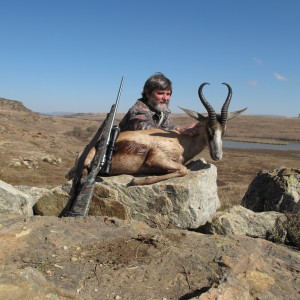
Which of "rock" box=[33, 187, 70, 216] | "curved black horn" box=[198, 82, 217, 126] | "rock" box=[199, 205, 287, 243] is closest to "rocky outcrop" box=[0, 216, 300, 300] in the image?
"rock" box=[199, 205, 287, 243]

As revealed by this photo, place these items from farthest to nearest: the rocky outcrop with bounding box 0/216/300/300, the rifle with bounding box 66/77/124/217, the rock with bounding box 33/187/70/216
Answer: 1. the rock with bounding box 33/187/70/216
2. the rifle with bounding box 66/77/124/217
3. the rocky outcrop with bounding box 0/216/300/300

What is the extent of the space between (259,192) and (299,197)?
1.47m

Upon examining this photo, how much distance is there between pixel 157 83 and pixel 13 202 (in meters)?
4.02

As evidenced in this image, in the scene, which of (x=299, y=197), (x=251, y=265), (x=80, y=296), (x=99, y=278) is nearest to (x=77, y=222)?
(x=99, y=278)

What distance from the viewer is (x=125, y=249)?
5551 mm

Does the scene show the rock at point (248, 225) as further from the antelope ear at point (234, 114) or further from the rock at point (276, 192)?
the rock at point (276, 192)

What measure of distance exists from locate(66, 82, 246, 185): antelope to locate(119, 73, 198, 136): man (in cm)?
33

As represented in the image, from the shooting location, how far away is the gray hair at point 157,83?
8133 mm

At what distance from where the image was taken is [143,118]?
8148 millimetres

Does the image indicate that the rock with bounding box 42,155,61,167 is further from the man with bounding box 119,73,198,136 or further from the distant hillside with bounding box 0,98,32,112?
the distant hillside with bounding box 0,98,32,112

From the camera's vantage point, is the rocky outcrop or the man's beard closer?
the rocky outcrop

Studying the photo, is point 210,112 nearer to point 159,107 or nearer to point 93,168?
point 159,107

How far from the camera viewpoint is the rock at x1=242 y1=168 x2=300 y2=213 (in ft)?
33.3

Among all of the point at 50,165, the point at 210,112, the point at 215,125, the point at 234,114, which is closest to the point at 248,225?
the point at 215,125
